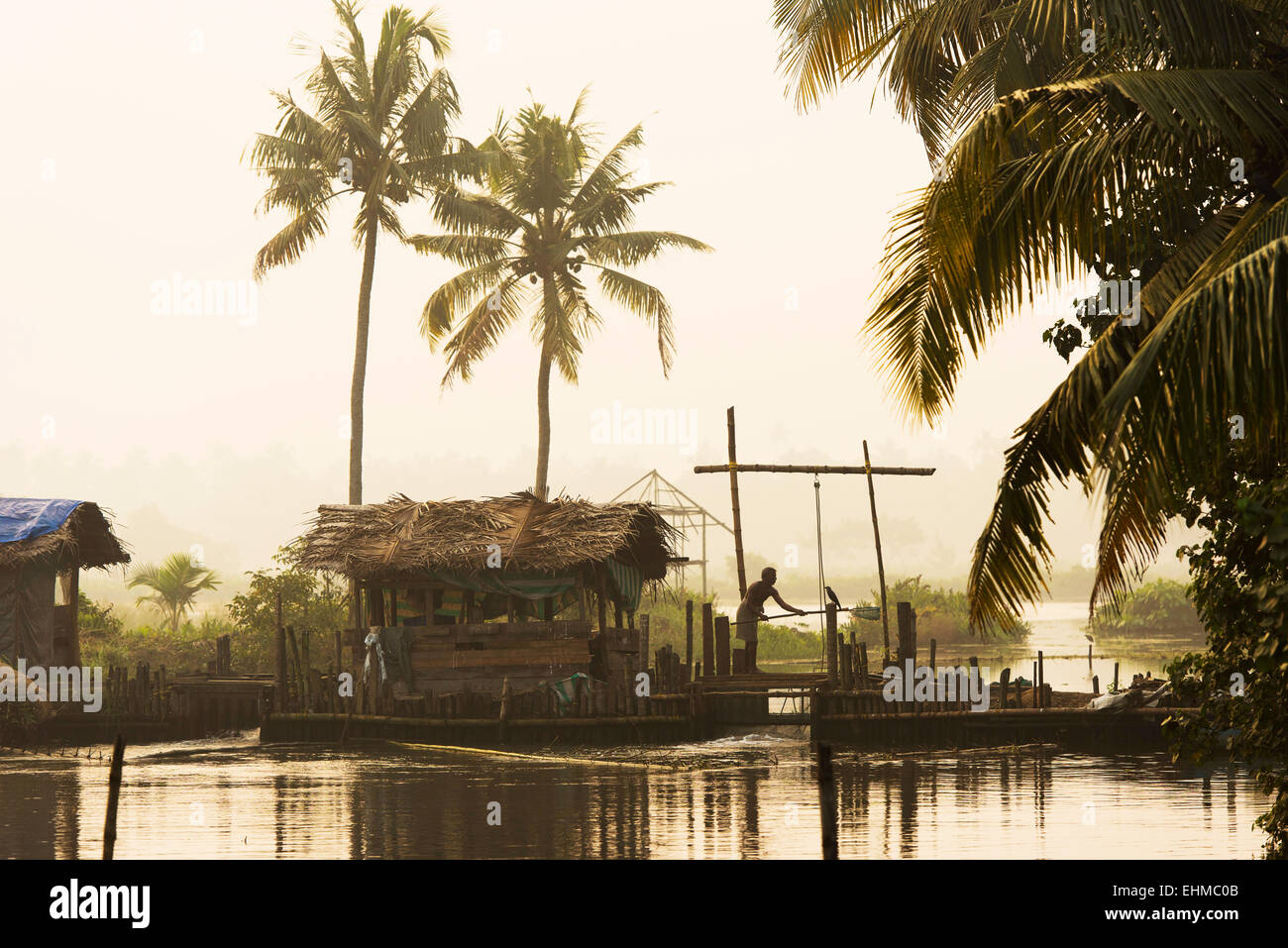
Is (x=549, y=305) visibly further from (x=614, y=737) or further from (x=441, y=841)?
(x=441, y=841)

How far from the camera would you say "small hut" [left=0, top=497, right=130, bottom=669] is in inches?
963

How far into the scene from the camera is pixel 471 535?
24453mm

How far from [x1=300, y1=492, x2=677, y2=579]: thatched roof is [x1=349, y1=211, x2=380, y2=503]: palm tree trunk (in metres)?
10.7

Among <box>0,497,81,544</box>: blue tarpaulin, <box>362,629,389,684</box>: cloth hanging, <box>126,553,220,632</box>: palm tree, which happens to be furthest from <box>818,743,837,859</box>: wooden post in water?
<box>126,553,220,632</box>: palm tree

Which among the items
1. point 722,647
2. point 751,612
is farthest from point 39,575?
point 751,612

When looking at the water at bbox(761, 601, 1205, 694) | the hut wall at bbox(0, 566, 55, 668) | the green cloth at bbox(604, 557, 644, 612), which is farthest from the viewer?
the water at bbox(761, 601, 1205, 694)

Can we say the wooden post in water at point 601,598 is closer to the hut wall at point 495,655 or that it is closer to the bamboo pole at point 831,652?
the hut wall at point 495,655

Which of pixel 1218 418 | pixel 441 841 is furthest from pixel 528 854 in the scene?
pixel 1218 418

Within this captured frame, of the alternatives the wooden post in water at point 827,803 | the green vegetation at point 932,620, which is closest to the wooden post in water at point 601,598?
the wooden post in water at point 827,803

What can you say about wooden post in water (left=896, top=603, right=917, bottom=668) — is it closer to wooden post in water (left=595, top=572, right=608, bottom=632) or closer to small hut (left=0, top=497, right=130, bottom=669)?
wooden post in water (left=595, top=572, right=608, bottom=632)

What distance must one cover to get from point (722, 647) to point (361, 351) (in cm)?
1600

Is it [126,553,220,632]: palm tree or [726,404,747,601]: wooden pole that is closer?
[726,404,747,601]: wooden pole

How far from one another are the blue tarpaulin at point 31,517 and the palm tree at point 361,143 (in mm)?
10738

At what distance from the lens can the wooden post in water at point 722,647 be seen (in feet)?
82.5
